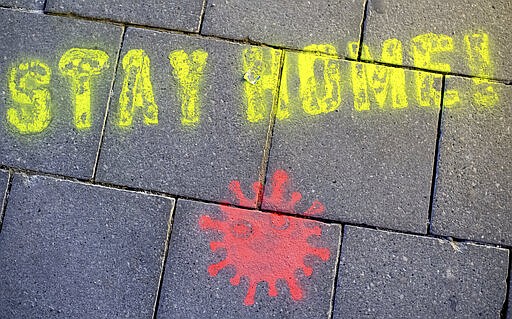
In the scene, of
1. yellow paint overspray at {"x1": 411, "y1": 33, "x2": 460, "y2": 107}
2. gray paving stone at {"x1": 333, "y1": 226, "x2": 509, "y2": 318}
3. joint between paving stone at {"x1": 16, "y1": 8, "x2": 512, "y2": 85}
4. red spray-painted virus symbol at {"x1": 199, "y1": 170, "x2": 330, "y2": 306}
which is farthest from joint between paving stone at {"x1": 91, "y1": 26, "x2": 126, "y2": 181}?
yellow paint overspray at {"x1": 411, "y1": 33, "x2": 460, "y2": 107}

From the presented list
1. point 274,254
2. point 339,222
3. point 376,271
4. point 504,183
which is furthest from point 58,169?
point 504,183

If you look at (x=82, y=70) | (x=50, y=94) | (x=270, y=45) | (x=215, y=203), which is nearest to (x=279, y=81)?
(x=270, y=45)

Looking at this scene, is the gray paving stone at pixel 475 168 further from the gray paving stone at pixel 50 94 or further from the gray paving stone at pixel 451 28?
the gray paving stone at pixel 50 94

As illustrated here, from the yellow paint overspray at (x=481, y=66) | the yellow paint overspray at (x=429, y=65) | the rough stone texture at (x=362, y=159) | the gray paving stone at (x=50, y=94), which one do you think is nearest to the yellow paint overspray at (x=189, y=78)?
the gray paving stone at (x=50, y=94)

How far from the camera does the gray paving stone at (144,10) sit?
2.73 metres

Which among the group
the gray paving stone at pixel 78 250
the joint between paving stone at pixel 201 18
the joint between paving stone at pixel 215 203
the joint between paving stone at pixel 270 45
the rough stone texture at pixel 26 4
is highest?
the joint between paving stone at pixel 201 18

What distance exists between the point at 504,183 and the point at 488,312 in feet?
2.23

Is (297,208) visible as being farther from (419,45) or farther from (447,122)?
(419,45)

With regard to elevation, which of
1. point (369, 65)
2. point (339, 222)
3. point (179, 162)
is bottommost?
point (339, 222)

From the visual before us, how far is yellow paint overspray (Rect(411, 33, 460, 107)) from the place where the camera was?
2676mm

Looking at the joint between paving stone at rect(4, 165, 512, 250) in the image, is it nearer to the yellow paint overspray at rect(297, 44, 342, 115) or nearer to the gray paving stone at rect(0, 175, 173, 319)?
the gray paving stone at rect(0, 175, 173, 319)

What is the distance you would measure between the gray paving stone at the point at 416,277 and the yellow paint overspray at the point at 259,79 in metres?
0.79

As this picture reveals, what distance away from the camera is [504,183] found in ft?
8.63

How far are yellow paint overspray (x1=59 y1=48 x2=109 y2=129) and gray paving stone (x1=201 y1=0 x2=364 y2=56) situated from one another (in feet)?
1.96
